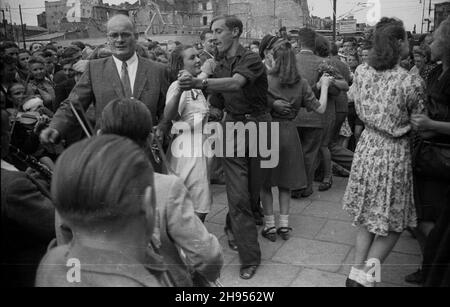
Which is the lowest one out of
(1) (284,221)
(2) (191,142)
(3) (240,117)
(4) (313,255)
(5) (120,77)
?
(4) (313,255)

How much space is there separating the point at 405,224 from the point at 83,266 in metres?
2.09

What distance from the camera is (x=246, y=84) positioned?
282 cm

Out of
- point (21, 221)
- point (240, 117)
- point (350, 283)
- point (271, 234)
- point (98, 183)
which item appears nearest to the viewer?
point (98, 183)

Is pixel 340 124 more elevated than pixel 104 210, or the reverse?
pixel 104 210

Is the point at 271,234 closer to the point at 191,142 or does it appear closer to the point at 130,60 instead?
the point at 191,142

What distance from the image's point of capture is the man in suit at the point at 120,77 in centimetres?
277

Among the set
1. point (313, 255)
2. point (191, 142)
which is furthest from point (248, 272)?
point (191, 142)

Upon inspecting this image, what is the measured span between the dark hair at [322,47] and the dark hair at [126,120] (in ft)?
12.2

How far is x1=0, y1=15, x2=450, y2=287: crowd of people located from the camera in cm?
103

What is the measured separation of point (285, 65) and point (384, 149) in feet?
4.72

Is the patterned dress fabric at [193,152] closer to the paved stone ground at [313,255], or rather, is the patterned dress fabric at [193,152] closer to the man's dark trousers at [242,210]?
the man's dark trousers at [242,210]

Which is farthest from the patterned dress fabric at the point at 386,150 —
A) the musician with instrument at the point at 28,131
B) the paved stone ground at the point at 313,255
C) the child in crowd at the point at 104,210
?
the musician with instrument at the point at 28,131
